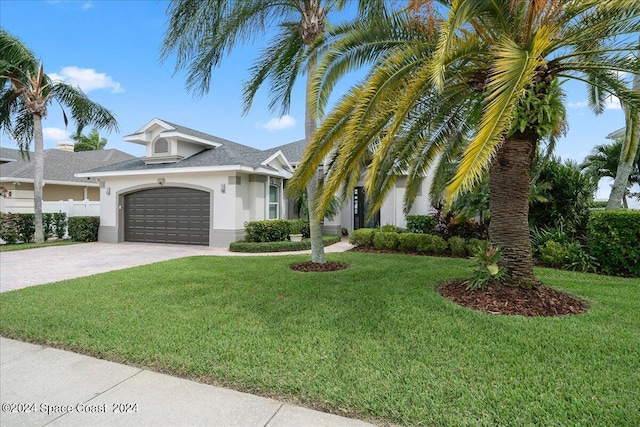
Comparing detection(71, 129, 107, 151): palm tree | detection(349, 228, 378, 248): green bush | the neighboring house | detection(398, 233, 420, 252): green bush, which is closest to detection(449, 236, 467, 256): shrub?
detection(398, 233, 420, 252): green bush

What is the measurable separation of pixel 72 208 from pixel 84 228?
6.99 feet

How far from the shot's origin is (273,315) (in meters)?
5.11

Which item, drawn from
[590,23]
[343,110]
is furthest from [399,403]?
[590,23]

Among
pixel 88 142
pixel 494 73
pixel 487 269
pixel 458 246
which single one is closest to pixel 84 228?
pixel 458 246

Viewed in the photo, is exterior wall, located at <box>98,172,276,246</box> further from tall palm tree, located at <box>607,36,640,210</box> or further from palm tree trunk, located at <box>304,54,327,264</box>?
tall palm tree, located at <box>607,36,640,210</box>

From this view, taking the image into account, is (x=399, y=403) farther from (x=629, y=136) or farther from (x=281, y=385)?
(x=629, y=136)

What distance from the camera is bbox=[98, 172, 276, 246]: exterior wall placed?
45.3 ft

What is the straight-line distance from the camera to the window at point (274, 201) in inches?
633

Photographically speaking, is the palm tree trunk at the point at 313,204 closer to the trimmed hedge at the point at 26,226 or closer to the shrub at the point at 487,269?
the shrub at the point at 487,269

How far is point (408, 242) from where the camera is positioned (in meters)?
11.7

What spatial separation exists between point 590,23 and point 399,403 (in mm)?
5896

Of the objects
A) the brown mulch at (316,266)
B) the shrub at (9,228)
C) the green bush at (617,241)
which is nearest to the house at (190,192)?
the shrub at (9,228)

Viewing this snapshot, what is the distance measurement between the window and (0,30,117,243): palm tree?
9.15 meters

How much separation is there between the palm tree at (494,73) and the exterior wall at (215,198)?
848 cm
